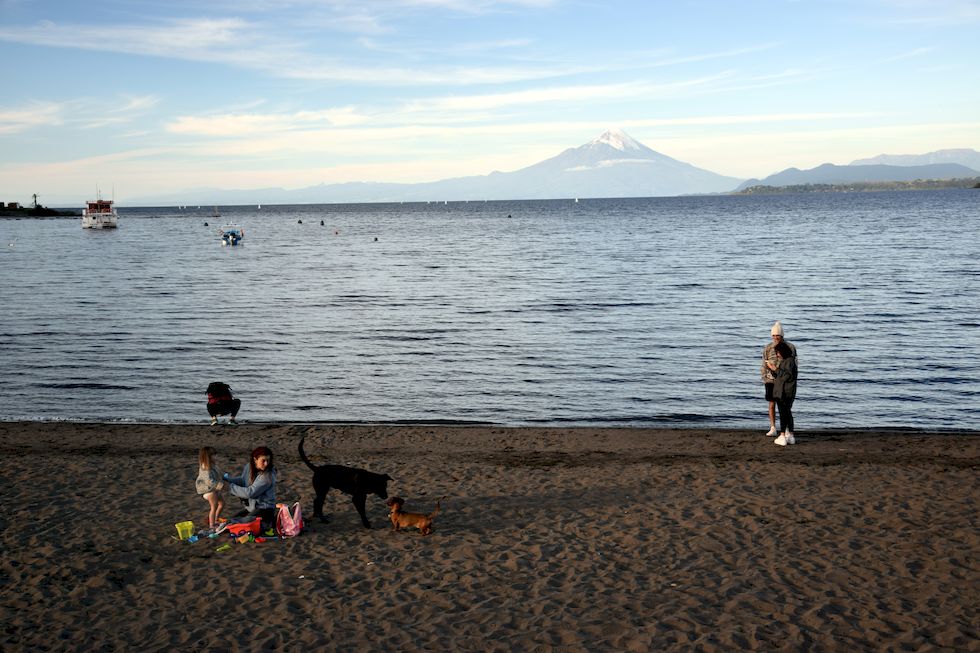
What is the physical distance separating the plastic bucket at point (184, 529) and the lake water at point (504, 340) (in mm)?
8484

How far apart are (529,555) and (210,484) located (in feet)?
15.1

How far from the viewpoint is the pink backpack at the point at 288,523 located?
11.4 m

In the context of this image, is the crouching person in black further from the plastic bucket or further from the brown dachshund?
Answer: the brown dachshund

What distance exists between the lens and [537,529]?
11.6 meters

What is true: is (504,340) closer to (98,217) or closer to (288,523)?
(288,523)

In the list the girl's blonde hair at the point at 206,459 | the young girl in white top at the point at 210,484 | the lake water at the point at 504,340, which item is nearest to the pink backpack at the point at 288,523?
the young girl in white top at the point at 210,484

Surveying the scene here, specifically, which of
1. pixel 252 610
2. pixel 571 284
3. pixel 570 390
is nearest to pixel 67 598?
pixel 252 610

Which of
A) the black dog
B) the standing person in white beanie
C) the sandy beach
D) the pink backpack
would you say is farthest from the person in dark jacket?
the pink backpack

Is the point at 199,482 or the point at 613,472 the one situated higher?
the point at 199,482

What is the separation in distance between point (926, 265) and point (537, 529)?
5270 centimetres

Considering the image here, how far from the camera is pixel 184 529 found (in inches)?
441

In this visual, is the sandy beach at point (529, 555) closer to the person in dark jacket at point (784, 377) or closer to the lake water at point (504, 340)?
the person in dark jacket at point (784, 377)

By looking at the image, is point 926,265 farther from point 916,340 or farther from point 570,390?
point 570,390

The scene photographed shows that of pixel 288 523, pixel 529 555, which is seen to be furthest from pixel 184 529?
pixel 529 555
